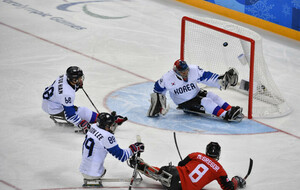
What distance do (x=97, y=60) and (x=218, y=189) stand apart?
4.49 m

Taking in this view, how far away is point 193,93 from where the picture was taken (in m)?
8.62

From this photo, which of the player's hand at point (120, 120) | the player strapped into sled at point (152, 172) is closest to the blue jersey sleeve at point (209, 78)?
the player's hand at point (120, 120)

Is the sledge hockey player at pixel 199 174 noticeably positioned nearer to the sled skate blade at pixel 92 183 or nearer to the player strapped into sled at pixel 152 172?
the player strapped into sled at pixel 152 172

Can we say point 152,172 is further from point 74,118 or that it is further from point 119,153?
point 74,118

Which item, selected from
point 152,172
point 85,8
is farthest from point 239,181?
point 85,8

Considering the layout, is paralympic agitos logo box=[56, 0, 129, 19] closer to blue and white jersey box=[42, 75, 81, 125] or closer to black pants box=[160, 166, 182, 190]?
blue and white jersey box=[42, 75, 81, 125]

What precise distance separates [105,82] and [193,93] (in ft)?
5.66

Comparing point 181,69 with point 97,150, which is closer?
point 97,150

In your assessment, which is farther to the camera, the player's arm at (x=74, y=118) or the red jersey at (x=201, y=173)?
the player's arm at (x=74, y=118)

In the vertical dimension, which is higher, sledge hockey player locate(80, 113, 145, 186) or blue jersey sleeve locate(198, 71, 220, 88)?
blue jersey sleeve locate(198, 71, 220, 88)

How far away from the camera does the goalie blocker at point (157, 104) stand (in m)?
8.55

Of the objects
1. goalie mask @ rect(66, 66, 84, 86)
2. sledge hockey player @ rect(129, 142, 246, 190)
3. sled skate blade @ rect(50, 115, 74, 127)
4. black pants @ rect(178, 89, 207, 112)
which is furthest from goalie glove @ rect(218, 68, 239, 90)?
sledge hockey player @ rect(129, 142, 246, 190)

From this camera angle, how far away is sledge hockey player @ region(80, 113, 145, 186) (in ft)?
21.1

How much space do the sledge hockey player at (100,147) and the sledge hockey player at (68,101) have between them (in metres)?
1.30
